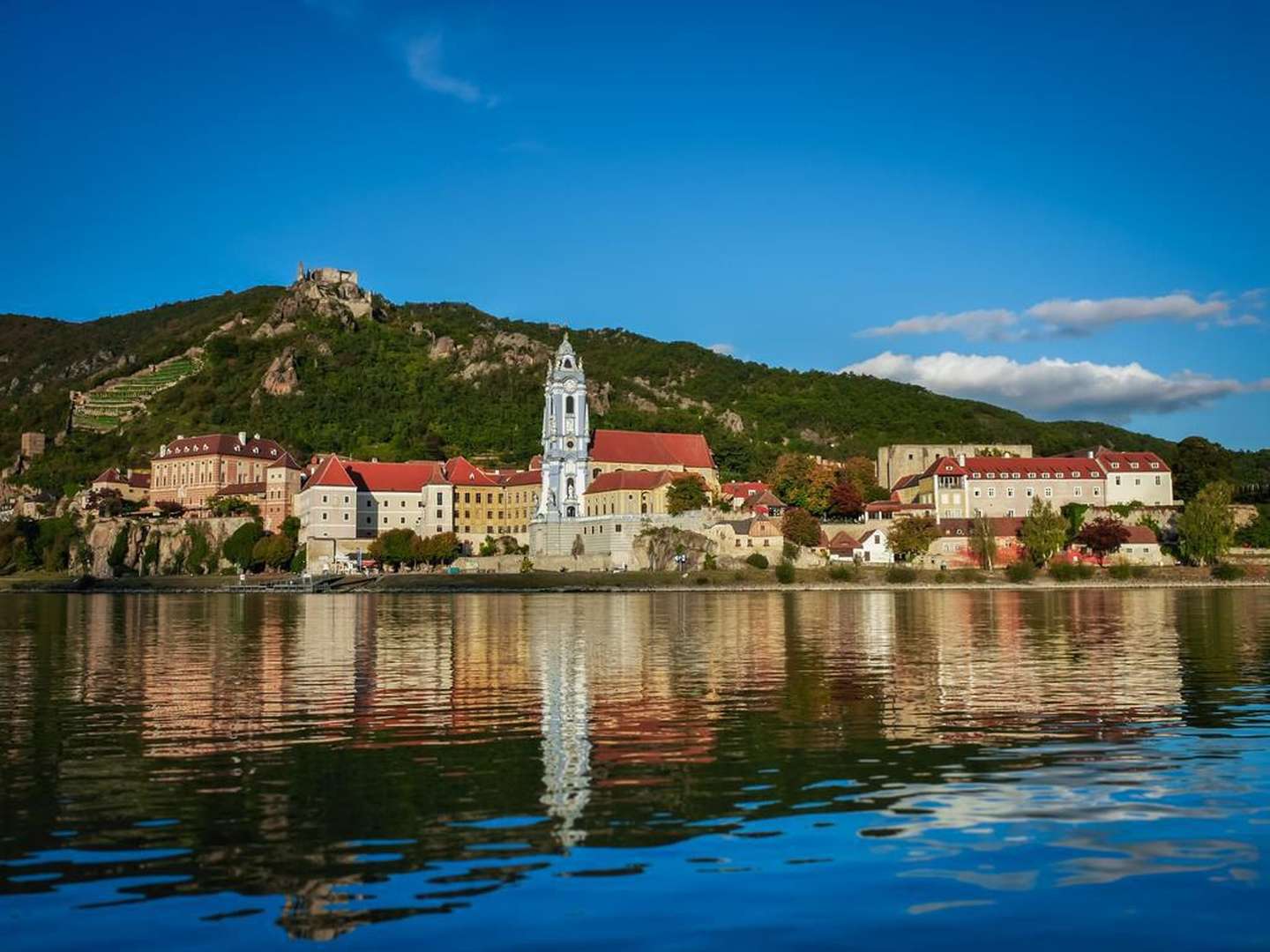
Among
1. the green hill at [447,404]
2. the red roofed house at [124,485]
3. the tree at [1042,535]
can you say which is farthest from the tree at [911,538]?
the red roofed house at [124,485]

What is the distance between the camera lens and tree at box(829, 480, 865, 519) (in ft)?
309

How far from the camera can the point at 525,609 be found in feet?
180

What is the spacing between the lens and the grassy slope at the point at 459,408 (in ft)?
443

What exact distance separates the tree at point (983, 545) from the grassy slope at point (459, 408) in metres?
38.5

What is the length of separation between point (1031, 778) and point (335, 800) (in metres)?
7.38

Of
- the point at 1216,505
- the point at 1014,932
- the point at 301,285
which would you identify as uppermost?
the point at 301,285

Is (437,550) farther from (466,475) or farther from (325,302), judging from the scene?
(325,302)

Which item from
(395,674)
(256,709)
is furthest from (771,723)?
(395,674)

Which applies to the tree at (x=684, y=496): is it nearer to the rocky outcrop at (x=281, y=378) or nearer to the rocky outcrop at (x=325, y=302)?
A: the rocky outcrop at (x=281, y=378)

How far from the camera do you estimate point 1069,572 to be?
8025 centimetres

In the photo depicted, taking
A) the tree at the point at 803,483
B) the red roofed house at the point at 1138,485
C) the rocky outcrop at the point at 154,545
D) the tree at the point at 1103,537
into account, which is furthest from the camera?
the rocky outcrop at the point at 154,545

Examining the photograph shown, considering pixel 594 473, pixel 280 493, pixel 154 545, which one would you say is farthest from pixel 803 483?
pixel 154 545

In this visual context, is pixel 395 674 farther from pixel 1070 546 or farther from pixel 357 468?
pixel 357 468

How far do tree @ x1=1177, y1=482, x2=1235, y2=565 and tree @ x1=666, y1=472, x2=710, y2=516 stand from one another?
34.1m
